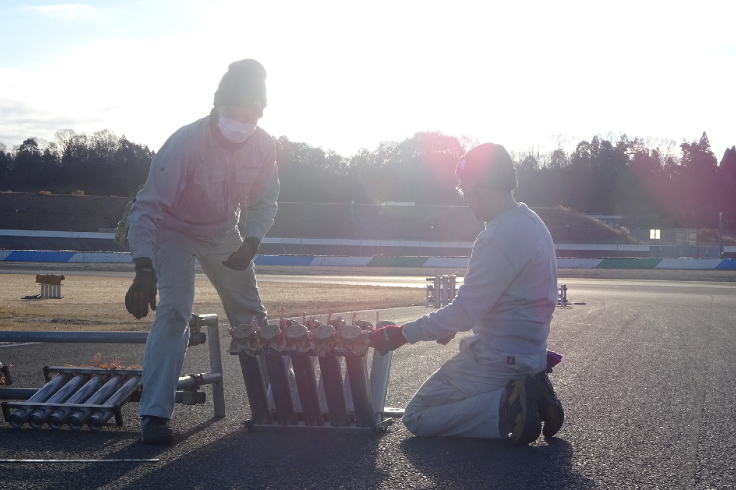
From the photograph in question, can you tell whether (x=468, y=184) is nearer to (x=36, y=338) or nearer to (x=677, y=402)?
(x=677, y=402)

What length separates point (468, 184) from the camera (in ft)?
15.0

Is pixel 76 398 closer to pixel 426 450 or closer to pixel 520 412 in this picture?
pixel 426 450

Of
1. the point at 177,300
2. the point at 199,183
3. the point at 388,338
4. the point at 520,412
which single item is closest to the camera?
the point at 520,412

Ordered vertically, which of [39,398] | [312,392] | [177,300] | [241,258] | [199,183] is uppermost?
[199,183]

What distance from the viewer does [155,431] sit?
14.2 ft

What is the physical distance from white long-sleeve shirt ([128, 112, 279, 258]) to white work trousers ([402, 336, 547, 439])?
1468 millimetres

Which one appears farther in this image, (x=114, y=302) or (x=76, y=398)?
(x=114, y=302)

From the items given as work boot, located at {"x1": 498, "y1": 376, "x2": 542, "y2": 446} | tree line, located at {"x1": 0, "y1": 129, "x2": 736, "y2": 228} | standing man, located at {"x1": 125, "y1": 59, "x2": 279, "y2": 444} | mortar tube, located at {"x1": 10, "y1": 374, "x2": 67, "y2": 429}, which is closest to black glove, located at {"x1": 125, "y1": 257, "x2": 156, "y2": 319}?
standing man, located at {"x1": 125, "y1": 59, "x2": 279, "y2": 444}

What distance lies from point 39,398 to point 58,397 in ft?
0.40

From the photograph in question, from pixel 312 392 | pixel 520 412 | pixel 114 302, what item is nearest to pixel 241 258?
pixel 312 392

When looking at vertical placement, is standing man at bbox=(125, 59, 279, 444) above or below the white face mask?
below

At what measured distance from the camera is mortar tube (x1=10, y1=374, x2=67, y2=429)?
4746 mm

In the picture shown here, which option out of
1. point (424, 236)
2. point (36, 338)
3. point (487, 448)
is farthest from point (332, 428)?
point (424, 236)

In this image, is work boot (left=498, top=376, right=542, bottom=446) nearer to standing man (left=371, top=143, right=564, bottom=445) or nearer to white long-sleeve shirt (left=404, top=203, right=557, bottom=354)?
standing man (left=371, top=143, right=564, bottom=445)
